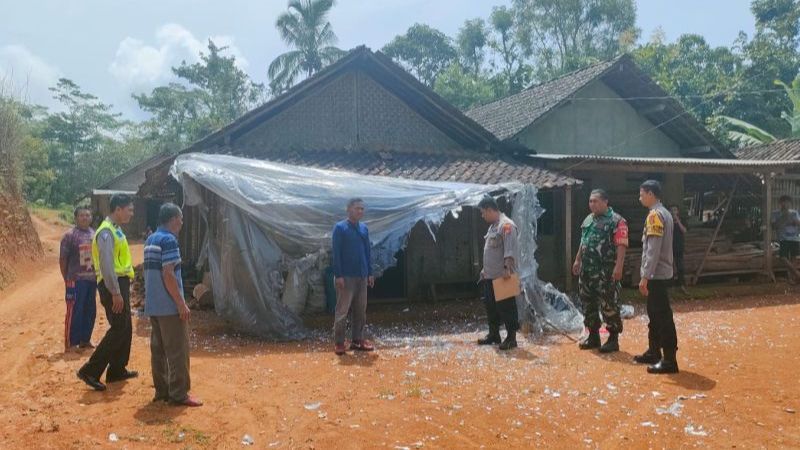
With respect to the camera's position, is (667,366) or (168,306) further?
(667,366)

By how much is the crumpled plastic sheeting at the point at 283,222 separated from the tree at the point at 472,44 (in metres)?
30.9

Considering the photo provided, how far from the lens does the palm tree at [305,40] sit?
29.1 metres

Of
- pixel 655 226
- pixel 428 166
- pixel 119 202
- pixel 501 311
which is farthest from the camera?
pixel 428 166

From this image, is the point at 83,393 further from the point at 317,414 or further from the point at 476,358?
the point at 476,358

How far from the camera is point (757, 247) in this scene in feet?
39.8

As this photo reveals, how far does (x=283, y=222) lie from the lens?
23.5 ft

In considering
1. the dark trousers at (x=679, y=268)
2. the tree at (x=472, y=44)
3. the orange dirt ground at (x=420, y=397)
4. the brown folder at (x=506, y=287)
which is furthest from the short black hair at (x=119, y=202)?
the tree at (x=472, y=44)

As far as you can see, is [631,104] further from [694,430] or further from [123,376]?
[123,376]

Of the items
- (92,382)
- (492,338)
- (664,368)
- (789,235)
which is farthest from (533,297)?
(789,235)

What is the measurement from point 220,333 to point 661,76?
906 inches

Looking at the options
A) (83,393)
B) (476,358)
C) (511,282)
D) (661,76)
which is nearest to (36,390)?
(83,393)

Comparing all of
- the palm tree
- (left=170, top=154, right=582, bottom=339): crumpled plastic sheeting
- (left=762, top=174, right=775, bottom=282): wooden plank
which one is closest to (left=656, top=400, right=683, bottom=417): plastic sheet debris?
(left=170, top=154, right=582, bottom=339): crumpled plastic sheeting

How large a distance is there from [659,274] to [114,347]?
16.1 feet

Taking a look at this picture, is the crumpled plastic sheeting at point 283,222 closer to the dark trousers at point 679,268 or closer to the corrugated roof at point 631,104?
the dark trousers at point 679,268
